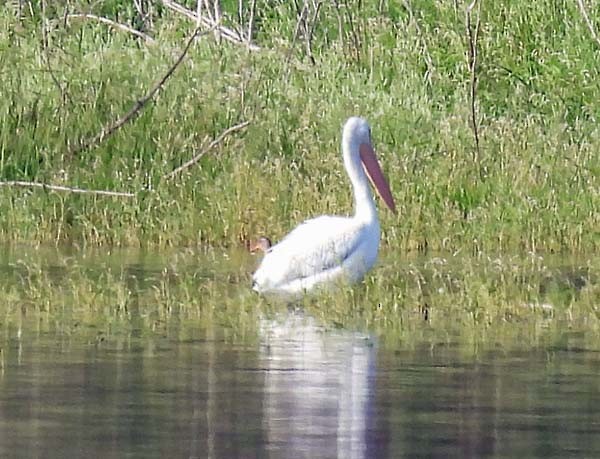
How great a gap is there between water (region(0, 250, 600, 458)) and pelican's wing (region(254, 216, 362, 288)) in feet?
6.05

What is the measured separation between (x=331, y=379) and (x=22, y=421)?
5.42ft

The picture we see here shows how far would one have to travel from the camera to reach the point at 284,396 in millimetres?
8695

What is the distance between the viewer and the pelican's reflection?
7707 mm

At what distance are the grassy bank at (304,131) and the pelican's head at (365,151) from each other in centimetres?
68

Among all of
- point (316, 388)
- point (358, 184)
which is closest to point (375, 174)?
point (358, 184)

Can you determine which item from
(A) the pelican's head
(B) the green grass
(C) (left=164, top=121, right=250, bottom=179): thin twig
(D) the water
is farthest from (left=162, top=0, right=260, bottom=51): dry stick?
(D) the water

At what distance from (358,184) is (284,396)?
17.4ft

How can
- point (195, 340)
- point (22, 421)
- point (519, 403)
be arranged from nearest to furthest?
point (22, 421), point (519, 403), point (195, 340)

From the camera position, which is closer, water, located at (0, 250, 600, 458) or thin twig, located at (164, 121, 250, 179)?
water, located at (0, 250, 600, 458)

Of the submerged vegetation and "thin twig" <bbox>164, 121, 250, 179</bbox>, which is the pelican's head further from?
"thin twig" <bbox>164, 121, 250, 179</bbox>

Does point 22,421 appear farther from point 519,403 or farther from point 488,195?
point 488,195

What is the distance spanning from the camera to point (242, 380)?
9.13 metres

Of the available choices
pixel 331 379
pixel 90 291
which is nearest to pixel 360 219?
pixel 90 291

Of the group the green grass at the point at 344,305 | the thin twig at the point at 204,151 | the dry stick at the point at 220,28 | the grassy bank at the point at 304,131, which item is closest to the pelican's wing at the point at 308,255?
the green grass at the point at 344,305
